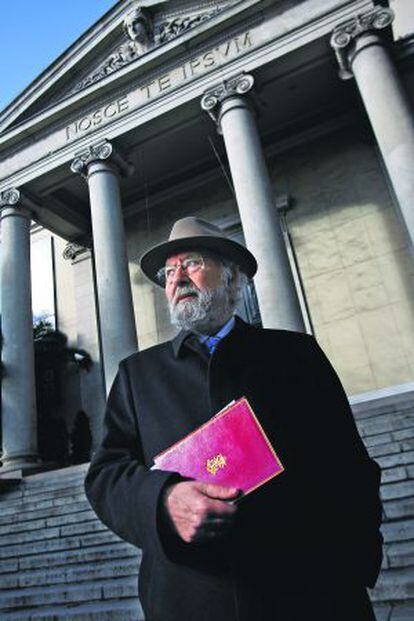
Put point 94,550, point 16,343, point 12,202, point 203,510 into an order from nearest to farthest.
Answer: point 203,510
point 94,550
point 16,343
point 12,202

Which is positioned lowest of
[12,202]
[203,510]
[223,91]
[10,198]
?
[203,510]

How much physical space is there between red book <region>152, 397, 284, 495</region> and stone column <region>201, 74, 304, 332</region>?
8.04m

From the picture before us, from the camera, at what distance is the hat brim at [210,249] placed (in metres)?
2.29

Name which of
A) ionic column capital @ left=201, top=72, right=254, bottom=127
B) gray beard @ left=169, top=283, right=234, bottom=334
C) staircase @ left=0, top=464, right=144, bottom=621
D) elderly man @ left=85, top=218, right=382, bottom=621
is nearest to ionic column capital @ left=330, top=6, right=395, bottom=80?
ionic column capital @ left=201, top=72, right=254, bottom=127

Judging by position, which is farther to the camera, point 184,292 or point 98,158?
point 98,158

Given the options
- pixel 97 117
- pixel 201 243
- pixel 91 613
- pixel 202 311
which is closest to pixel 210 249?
pixel 201 243

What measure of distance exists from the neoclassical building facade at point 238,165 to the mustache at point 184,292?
7.47 m

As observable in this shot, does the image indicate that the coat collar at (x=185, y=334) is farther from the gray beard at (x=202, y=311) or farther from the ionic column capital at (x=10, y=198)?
the ionic column capital at (x=10, y=198)

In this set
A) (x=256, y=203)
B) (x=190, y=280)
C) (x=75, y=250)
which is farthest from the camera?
(x=75, y=250)

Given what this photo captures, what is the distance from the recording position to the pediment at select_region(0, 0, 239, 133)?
13594 millimetres

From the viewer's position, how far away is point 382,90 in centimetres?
979

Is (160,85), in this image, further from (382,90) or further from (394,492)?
(394,492)

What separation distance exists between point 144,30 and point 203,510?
15.1 metres

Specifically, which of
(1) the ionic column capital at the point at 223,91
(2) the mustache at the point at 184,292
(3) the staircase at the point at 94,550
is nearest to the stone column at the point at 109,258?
(1) the ionic column capital at the point at 223,91
